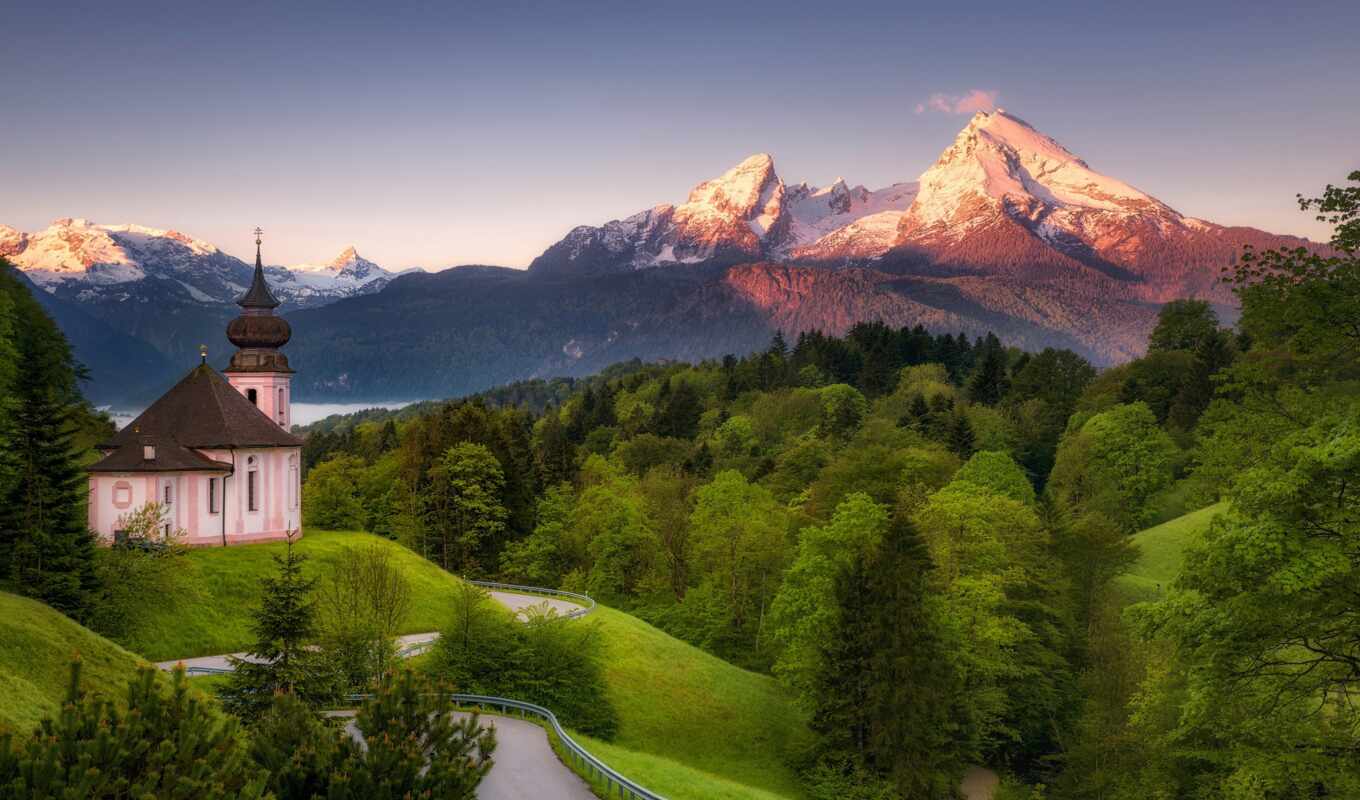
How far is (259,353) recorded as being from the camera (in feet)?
213

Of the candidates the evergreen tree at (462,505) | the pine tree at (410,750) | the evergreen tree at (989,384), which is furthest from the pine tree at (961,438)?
the pine tree at (410,750)

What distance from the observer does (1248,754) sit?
746 inches

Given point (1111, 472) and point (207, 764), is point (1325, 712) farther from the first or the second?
point (1111, 472)

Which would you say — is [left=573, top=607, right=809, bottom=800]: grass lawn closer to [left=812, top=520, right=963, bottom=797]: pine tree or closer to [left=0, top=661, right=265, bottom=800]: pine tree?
[left=812, top=520, right=963, bottom=797]: pine tree

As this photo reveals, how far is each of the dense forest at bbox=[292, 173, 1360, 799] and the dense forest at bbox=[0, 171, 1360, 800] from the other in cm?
13

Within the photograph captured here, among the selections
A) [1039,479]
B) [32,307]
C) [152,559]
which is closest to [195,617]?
[152,559]

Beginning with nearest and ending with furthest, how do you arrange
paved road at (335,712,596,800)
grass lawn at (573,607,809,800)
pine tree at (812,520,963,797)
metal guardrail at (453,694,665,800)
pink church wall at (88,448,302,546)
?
1. metal guardrail at (453,694,665,800)
2. paved road at (335,712,596,800)
3. pine tree at (812,520,963,797)
4. grass lawn at (573,607,809,800)
5. pink church wall at (88,448,302,546)

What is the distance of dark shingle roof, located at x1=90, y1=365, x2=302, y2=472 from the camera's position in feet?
157

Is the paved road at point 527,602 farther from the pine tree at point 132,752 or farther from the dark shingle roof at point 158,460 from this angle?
the pine tree at point 132,752

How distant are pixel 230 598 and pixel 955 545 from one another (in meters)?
32.8

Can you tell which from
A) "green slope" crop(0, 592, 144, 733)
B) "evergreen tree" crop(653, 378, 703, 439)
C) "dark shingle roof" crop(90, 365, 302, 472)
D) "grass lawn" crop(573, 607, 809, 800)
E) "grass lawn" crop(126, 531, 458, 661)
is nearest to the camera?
"green slope" crop(0, 592, 144, 733)

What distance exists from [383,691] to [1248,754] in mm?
16173

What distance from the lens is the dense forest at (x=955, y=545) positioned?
60.0ft

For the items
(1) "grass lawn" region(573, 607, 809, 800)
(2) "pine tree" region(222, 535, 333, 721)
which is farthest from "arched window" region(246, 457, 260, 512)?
(2) "pine tree" region(222, 535, 333, 721)
